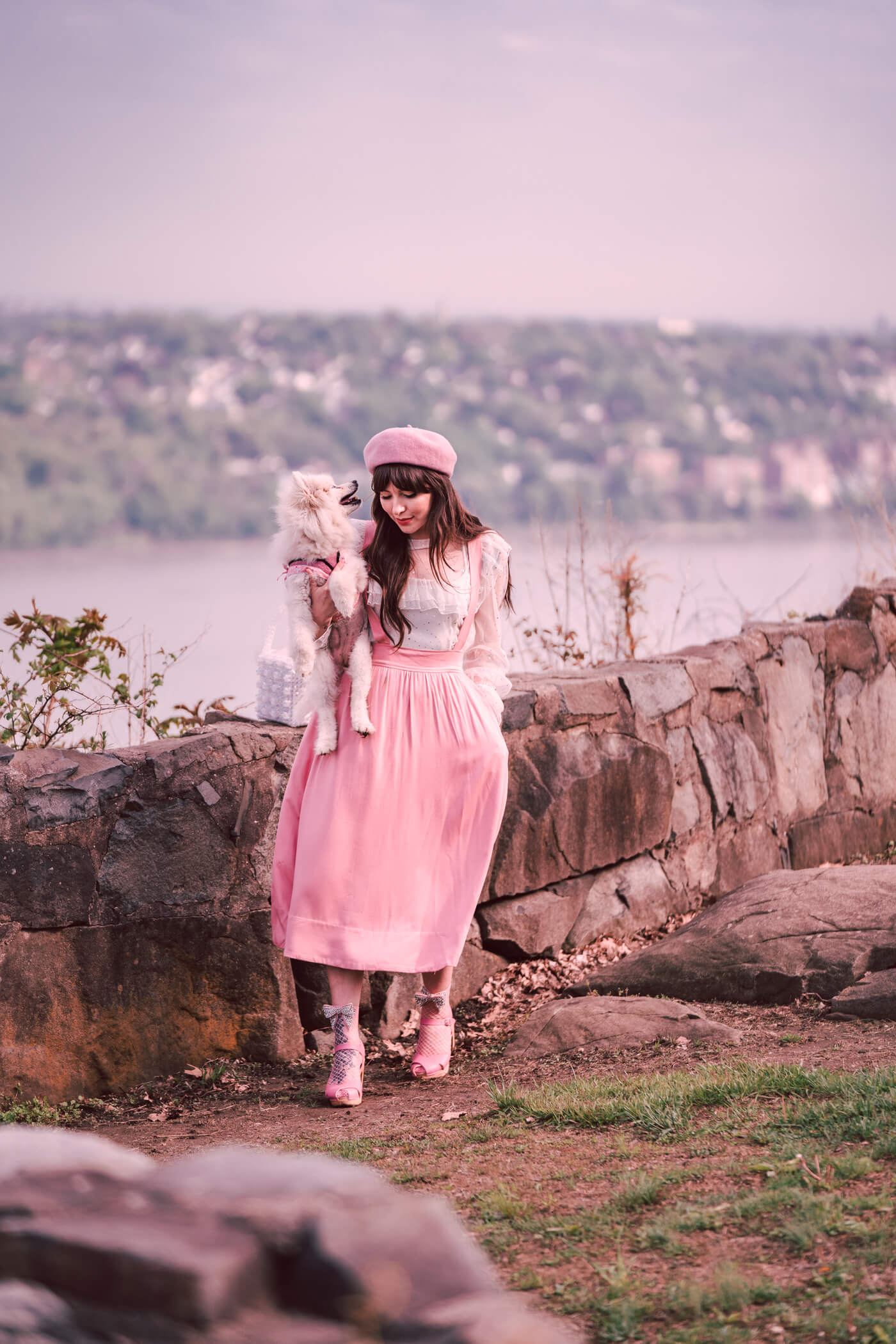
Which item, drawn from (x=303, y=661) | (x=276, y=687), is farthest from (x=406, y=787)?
(x=276, y=687)

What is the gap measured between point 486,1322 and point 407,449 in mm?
2514

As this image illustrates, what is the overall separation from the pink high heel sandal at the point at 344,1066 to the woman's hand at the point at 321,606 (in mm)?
1013

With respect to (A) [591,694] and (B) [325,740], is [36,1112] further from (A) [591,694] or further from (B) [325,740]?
(A) [591,694]

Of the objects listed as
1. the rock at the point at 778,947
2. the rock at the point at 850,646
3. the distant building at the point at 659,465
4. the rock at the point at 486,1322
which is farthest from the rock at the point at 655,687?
the distant building at the point at 659,465

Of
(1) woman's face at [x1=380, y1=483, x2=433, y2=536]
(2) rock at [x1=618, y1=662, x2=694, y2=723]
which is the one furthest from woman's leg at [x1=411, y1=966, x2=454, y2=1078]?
(2) rock at [x1=618, y1=662, x2=694, y2=723]

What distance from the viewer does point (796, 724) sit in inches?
239

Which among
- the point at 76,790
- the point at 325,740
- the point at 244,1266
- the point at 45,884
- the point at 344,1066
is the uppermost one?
the point at 325,740

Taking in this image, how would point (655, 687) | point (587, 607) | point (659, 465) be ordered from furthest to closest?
point (659, 465) < point (587, 607) < point (655, 687)

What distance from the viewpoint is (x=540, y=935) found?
14.9 feet

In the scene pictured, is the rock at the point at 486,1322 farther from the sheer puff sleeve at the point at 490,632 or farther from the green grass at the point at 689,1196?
the sheer puff sleeve at the point at 490,632

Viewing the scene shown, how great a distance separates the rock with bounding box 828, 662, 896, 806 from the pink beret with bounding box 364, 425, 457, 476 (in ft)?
11.9

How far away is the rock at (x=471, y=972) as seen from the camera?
4258 millimetres

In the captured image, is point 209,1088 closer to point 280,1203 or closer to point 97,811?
point 97,811

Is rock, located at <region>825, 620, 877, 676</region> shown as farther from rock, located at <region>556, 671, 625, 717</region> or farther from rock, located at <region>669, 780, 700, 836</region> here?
rock, located at <region>556, 671, 625, 717</region>
